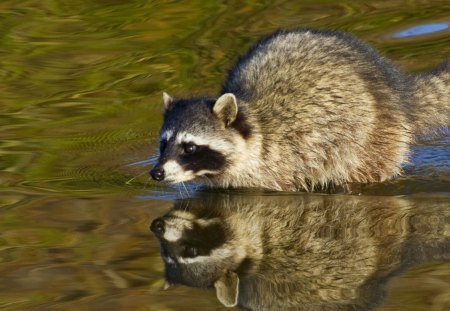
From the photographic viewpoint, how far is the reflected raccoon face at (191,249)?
7.48 meters

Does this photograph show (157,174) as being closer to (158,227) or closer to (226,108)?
(158,227)

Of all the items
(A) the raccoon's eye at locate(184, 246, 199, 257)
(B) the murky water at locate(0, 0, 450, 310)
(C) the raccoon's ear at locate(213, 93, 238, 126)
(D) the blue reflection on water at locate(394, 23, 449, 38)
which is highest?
(C) the raccoon's ear at locate(213, 93, 238, 126)

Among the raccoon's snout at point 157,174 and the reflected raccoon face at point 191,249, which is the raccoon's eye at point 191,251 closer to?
the reflected raccoon face at point 191,249

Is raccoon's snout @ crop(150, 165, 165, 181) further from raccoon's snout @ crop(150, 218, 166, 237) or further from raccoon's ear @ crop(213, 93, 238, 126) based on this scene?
raccoon's ear @ crop(213, 93, 238, 126)

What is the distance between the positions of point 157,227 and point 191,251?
75 cm

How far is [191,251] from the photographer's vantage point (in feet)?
26.2

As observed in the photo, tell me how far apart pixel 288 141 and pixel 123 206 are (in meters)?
1.72

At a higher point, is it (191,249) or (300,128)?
(191,249)

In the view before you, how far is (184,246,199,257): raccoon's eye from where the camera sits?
7922mm

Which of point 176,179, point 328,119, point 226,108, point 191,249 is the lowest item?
point 176,179

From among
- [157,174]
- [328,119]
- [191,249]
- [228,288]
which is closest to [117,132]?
[157,174]

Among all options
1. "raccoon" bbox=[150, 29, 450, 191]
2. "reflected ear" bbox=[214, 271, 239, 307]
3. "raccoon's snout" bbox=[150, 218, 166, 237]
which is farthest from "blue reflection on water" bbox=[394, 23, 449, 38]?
"reflected ear" bbox=[214, 271, 239, 307]

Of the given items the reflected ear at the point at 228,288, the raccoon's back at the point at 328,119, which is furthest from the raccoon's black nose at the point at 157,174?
the reflected ear at the point at 228,288

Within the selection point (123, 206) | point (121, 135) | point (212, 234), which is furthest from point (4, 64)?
point (212, 234)
